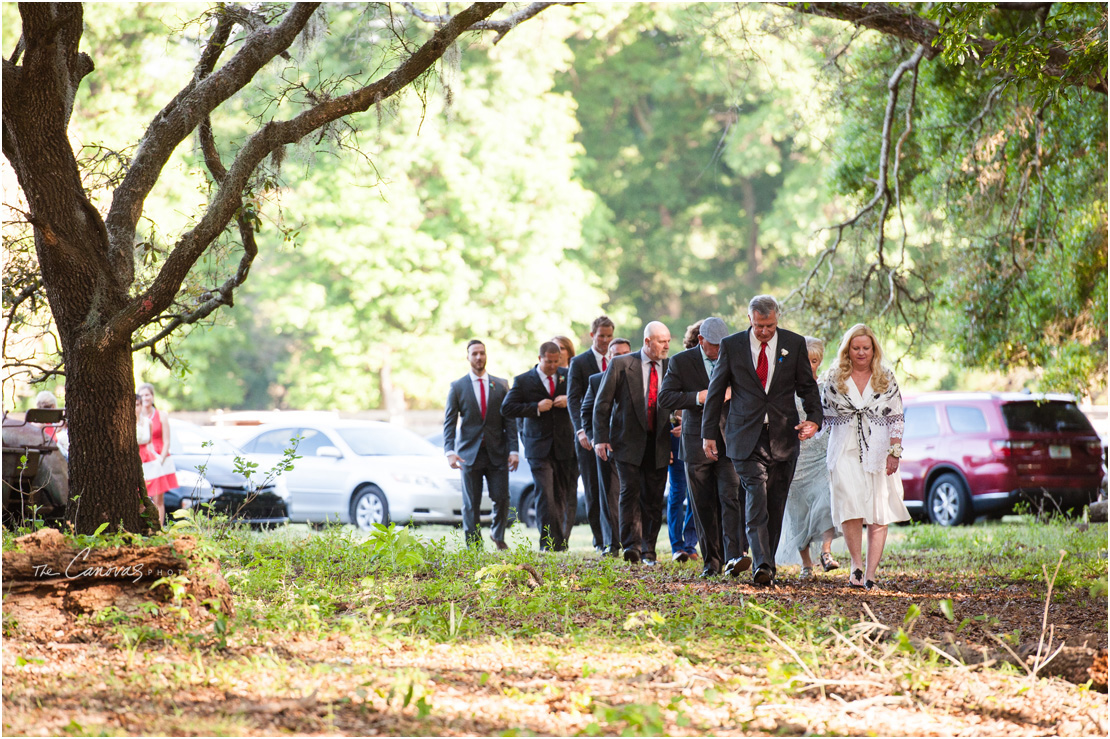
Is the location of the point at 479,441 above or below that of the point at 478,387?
below

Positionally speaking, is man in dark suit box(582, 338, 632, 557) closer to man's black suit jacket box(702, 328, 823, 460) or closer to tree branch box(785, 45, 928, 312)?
man's black suit jacket box(702, 328, 823, 460)

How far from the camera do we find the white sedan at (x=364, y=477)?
15234mm

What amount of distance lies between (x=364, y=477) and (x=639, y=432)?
6.39m

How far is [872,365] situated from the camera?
834cm

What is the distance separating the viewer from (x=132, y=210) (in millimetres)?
7469

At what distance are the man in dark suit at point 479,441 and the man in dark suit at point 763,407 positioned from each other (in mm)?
3636

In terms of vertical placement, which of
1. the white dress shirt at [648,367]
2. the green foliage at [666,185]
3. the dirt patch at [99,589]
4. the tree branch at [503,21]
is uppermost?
the green foliage at [666,185]

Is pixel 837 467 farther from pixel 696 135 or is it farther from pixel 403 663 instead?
pixel 696 135

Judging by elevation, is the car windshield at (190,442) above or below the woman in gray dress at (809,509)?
above

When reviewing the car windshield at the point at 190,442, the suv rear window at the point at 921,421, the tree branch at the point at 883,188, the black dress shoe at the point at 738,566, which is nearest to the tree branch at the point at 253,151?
the black dress shoe at the point at 738,566

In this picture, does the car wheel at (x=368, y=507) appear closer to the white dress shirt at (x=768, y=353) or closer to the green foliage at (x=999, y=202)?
the green foliage at (x=999, y=202)

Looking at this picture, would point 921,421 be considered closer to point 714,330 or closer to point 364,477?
point 364,477

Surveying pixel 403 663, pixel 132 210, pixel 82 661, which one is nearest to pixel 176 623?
pixel 82 661

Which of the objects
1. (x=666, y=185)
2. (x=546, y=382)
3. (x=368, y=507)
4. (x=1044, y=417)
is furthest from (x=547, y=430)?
(x=666, y=185)
